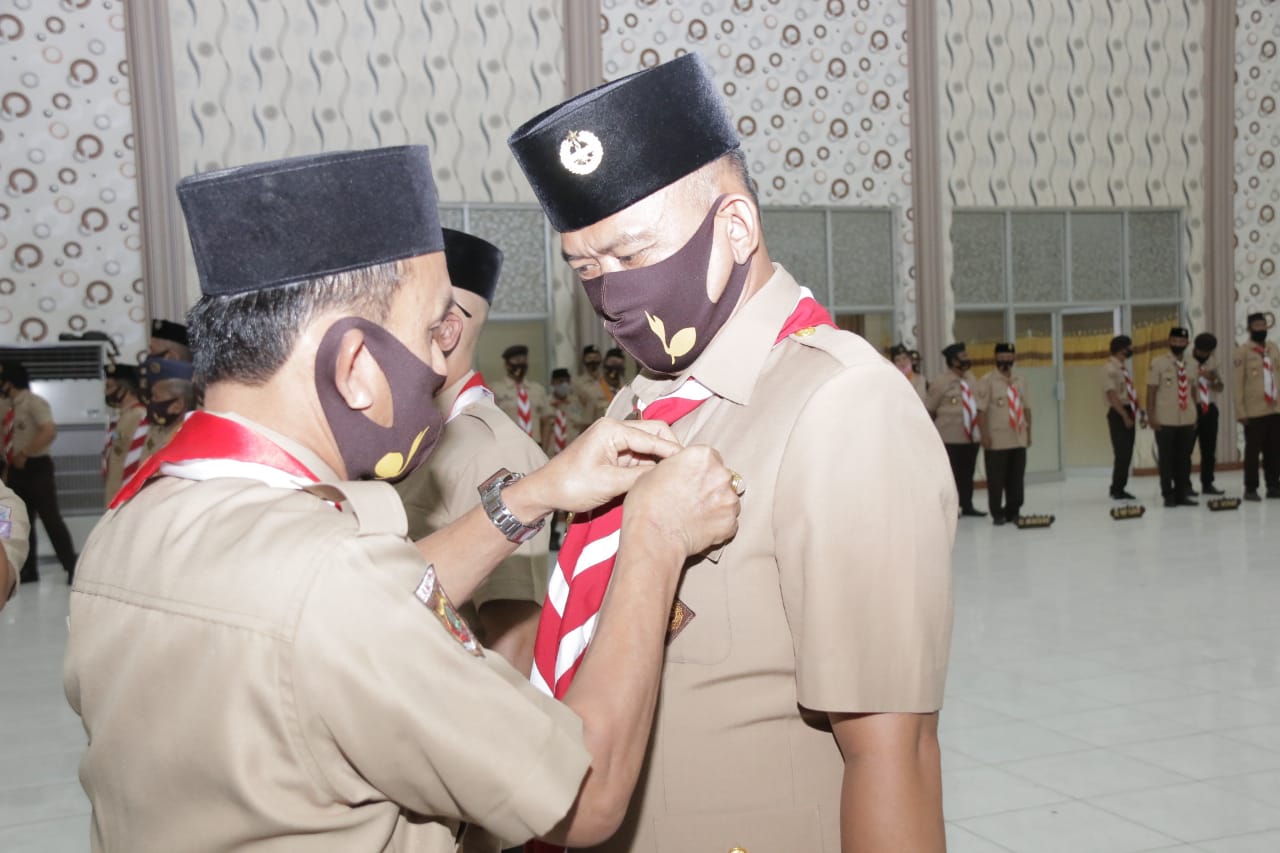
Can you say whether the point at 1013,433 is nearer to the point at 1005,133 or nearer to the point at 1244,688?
the point at 1005,133

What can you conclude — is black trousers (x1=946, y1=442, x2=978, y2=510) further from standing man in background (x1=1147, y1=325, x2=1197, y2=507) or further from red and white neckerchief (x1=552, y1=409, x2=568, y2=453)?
red and white neckerchief (x1=552, y1=409, x2=568, y2=453)

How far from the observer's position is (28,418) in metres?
7.91

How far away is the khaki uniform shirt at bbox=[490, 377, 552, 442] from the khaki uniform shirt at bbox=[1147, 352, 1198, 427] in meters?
5.32

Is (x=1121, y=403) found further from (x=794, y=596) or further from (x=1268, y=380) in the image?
(x=794, y=596)

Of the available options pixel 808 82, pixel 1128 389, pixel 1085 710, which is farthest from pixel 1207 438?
pixel 1085 710

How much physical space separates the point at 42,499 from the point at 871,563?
26.4 ft

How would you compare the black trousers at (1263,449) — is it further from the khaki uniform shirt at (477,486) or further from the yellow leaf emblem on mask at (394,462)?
the yellow leaf emblem on mask at (394,462)

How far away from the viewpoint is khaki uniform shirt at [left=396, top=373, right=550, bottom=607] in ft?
7.40

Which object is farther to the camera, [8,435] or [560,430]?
[560,430]

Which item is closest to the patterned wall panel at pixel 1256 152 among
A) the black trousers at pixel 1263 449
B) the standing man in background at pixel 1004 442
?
the black trousers at pixel 1263 449

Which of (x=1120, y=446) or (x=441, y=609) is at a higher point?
(x=441, y=609)

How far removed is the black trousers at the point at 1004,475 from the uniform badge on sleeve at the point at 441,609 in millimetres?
8920

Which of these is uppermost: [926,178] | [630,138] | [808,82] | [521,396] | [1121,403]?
[808,82]

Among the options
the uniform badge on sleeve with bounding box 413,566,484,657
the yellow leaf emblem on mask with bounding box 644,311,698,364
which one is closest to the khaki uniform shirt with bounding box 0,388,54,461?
the yellow leaf emblem on mask with bounding box 644,311,698,364
